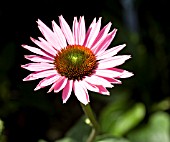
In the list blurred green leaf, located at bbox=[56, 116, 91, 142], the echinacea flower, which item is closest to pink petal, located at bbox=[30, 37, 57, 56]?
the echinacea flower

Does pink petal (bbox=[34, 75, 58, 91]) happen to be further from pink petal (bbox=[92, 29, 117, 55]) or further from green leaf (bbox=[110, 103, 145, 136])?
green leaf (bbox=[110, 103, 145, 136])

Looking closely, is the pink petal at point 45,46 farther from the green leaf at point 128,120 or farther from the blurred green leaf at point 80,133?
the green leaf at point 128,120

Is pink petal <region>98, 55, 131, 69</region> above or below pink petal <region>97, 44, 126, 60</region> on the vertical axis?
below

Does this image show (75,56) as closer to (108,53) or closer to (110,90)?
(108,53)

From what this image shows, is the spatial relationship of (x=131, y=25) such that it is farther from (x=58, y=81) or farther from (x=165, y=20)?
(x=58, y=81)

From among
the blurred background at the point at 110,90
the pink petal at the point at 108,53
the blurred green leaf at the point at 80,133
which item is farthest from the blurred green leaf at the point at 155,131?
the pink petal at the point at 108,53
